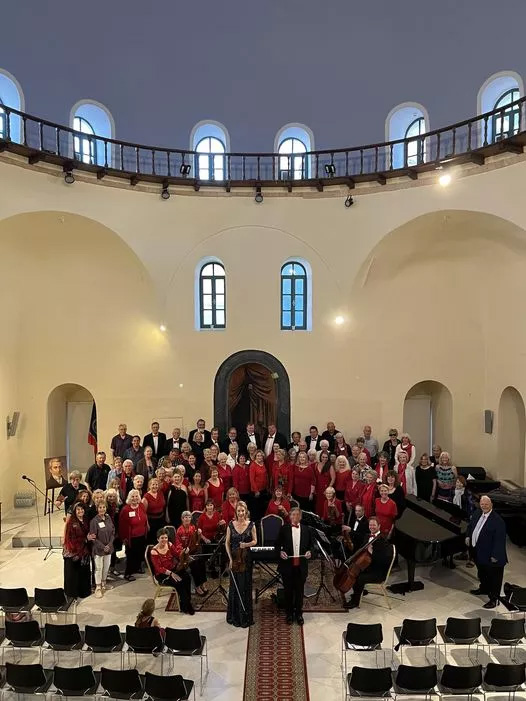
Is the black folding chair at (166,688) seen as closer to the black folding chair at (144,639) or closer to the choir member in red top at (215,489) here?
the black folding chair at (144,639)

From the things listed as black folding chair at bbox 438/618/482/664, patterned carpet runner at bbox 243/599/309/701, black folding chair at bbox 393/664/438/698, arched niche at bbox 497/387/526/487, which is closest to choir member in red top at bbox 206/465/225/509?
patterned carpet runner at bbox 243/599/309/701

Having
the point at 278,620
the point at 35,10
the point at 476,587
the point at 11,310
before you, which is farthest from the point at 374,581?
the point at 35,10

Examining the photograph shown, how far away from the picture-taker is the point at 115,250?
14898 mm

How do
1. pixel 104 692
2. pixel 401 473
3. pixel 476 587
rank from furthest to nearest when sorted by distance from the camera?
pixel 401 473 → pixel 476 587 → pixel 104 692

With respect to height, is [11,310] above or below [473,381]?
above

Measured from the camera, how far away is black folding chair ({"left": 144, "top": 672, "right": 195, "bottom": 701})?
19.3ft

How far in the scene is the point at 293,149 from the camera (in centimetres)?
1595

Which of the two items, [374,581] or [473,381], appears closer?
[374,581]

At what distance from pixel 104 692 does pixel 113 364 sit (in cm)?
993

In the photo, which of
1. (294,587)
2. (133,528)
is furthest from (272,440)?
(294,587)

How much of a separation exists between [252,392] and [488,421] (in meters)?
6.03

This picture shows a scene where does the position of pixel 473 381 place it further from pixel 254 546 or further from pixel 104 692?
pixel 104 692

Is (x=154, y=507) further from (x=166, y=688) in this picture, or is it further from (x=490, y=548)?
(x=490, y=548)

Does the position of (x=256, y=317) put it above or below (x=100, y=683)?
above
